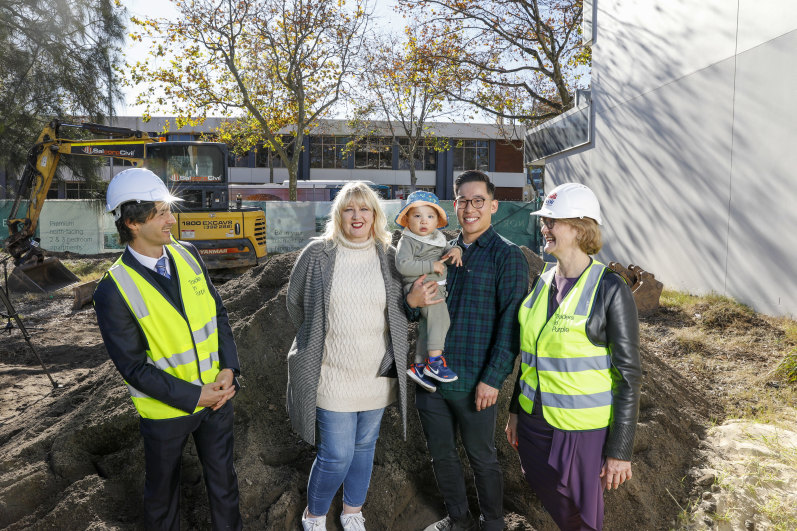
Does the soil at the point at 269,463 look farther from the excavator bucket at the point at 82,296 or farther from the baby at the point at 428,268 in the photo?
the excavator bucket at the point at 82,296

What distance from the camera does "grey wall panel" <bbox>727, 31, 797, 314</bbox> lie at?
7348 millimetres

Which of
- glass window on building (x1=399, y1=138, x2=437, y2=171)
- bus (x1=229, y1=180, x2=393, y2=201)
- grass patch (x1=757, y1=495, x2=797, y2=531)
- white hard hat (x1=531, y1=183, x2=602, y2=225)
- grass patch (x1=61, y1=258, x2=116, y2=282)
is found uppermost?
glass window on building (x1=399, y1=138, x2=437, y2=171)

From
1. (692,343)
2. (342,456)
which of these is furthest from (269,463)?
(692,343)

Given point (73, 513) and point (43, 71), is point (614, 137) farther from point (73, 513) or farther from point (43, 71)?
point (43, 71)

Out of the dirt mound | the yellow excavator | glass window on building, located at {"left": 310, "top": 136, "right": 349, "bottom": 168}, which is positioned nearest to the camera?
the dirt mound

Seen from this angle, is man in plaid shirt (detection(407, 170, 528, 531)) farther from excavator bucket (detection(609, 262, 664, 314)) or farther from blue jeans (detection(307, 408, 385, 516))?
excavator bucket (detection(609, 262, 664, 314))

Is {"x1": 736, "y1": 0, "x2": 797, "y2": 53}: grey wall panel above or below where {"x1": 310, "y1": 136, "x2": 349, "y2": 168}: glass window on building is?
below

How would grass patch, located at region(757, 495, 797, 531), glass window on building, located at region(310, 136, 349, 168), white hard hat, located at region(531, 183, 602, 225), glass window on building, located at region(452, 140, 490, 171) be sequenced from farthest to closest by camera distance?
glass window on building, located at region(452, 140, 490, 171)
glass window on building, located at region(310, 136, 349, 168)
grass patch, located at region(757, 495, 797, 531)
white hard hat, located at region(531, 183, 602, 225)

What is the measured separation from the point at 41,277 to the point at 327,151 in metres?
29.1

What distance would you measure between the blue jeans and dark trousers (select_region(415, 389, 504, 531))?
0.92 feet

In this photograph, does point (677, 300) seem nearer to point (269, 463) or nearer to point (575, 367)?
point (269, 463)

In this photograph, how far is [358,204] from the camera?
271cm

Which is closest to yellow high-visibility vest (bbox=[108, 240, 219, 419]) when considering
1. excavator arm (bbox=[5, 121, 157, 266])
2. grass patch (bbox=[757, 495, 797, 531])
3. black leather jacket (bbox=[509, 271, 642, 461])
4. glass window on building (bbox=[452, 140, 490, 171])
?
black leather jacket (bbox=[509, 271, 642, 461])

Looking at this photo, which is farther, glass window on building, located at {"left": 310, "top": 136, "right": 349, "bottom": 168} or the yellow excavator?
glass window on building, located at {"left": 310, "top": 136, "right": 349, "bottom": 168}
